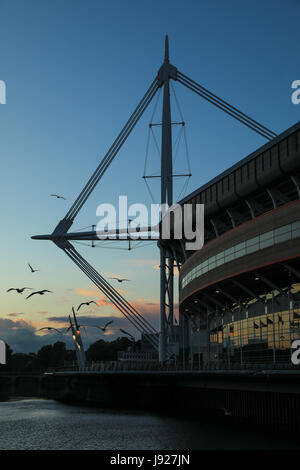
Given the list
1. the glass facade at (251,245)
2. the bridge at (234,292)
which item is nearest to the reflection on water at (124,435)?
the bridge at (234,292)

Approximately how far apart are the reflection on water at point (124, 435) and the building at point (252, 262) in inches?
342

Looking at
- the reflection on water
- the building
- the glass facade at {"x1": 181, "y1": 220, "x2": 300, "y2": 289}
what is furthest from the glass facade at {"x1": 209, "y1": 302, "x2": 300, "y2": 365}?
the reflection on water

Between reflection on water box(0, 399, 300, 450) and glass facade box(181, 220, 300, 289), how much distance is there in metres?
17.6

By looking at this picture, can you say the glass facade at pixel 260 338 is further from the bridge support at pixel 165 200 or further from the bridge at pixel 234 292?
the bridge support at pixel 165 200

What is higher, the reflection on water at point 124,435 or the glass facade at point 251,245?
the glass facade at point 251,245

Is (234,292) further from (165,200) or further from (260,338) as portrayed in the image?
(165,200)

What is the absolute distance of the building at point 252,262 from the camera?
A: 195ft

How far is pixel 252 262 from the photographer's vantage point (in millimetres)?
62531

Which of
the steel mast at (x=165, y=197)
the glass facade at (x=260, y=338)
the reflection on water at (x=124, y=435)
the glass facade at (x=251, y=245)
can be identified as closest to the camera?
the reflection on water at (x=124, y=435)

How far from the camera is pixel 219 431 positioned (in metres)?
53.1

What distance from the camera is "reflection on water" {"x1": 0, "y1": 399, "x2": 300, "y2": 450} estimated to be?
47.2m

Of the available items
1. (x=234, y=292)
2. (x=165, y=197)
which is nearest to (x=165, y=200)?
(x=165, y=197)

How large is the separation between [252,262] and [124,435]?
21.1m
